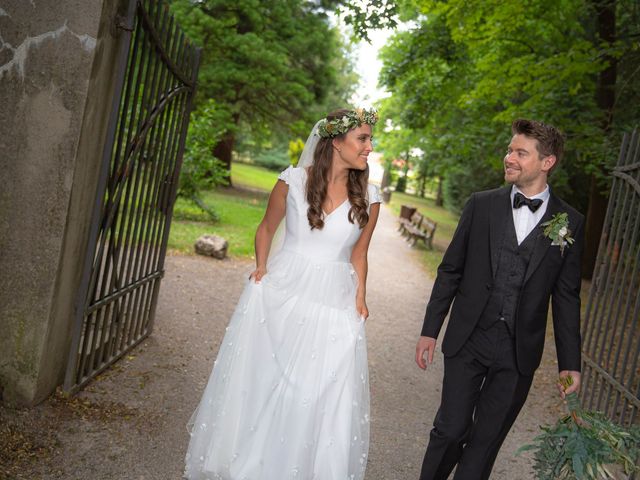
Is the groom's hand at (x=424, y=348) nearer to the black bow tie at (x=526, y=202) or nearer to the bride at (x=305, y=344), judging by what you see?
the bride at (x=305, y=344)

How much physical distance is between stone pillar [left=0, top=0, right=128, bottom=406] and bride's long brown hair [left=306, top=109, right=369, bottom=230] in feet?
5.21

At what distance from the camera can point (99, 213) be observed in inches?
188

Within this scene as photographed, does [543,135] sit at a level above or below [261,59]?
below

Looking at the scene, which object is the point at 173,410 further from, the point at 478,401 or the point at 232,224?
the point at 232,224

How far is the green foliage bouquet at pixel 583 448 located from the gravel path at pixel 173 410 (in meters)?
1.61

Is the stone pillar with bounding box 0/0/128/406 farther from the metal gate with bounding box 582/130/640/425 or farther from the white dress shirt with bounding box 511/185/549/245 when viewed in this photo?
the metal gate with bounding box 582/130/640/425

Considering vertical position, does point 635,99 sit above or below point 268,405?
above

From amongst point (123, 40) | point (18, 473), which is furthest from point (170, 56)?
point (18, 473)

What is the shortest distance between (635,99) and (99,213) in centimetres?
1206

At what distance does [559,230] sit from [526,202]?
0.24 meters

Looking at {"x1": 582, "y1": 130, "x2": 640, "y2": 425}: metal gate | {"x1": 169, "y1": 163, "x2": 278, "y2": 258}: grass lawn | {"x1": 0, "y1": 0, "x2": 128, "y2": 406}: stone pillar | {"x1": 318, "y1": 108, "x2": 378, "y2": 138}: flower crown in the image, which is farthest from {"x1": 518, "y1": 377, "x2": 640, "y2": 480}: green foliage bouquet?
{"x1": 169, "y1": 163, "x2": 278, "y2": 258}: grass lawn

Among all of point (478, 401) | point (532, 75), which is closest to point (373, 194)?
point (478, 401)

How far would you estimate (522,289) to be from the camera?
3.61 m

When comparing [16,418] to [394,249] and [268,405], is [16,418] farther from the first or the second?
[394,249]
